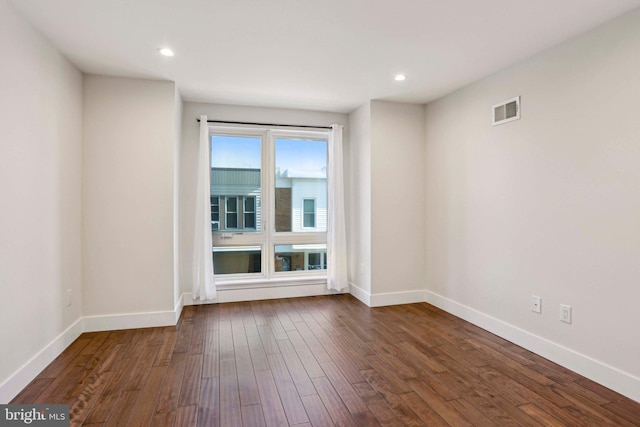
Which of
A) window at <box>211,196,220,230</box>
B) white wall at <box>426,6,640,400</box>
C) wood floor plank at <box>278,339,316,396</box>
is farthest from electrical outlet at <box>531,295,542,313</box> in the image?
window at <box>211,196,220,230</box>

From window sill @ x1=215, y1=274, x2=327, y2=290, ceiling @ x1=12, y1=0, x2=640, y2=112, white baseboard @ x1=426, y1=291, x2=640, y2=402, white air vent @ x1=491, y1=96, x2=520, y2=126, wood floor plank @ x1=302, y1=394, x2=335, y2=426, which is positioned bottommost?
wood floor plank @ x1=302, y1=394, x2=335, y2=426

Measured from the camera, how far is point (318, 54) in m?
2.84

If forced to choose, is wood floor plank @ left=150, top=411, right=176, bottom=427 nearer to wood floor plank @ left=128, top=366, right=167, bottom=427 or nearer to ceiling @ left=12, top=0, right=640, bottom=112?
wood floor plank @ left=128, top=366, right=167, bottom=427

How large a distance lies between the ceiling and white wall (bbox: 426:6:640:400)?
275mm

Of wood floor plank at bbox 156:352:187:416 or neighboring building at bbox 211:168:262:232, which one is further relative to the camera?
neighboring building at bbox 211:168:262:232

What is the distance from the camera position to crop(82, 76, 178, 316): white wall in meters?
3.26

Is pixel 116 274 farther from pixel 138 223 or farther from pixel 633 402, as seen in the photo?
pixel 633 402

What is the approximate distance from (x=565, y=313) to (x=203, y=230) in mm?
3525

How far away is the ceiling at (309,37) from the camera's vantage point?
216 centimetres

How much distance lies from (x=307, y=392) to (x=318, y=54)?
99.2 inches

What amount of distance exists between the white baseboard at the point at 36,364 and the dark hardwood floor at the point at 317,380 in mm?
54

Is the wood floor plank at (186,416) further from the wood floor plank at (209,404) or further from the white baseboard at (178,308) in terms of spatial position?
the white baseboard at (178,308)

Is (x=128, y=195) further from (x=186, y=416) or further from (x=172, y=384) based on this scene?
(x=186, y=416)

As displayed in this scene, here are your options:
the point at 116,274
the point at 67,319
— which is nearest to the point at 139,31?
the point at 116,274
